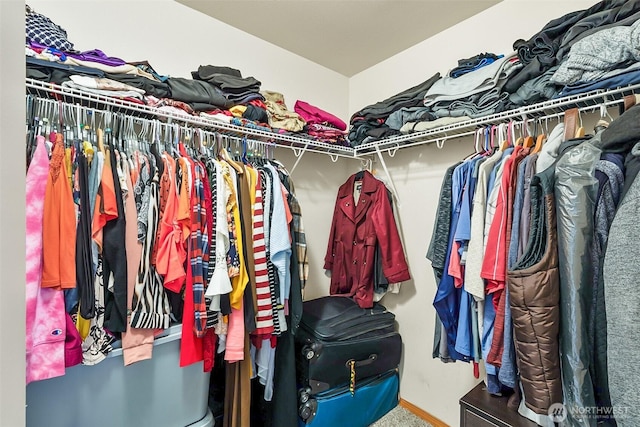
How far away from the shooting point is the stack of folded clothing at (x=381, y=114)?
1.67 meters

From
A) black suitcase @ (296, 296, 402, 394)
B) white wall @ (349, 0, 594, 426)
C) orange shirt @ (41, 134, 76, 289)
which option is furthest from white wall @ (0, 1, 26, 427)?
white wall @ (349, 0, 594, 426)

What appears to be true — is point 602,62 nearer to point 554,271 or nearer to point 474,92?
point 474,92

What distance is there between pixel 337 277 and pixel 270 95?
1.23m

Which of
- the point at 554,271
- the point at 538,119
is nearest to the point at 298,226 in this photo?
the point at 554,271

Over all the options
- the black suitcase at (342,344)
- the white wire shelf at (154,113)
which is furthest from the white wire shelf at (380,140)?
the black suitcase at (342,344)

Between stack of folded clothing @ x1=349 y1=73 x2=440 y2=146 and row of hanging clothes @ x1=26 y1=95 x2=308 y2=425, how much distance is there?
0.77m

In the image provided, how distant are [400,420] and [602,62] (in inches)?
78.0

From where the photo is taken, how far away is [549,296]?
0.83 m

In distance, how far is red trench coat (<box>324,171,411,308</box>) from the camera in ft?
5.73

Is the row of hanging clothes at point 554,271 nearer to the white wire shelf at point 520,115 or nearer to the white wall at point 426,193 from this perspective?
the white wire shelf at point 520,115

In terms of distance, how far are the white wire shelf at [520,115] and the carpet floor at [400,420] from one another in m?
1.65

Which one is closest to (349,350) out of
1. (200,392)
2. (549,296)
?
(200,392)

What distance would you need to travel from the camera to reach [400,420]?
69.8 inches

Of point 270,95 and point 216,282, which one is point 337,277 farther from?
point 270,95
